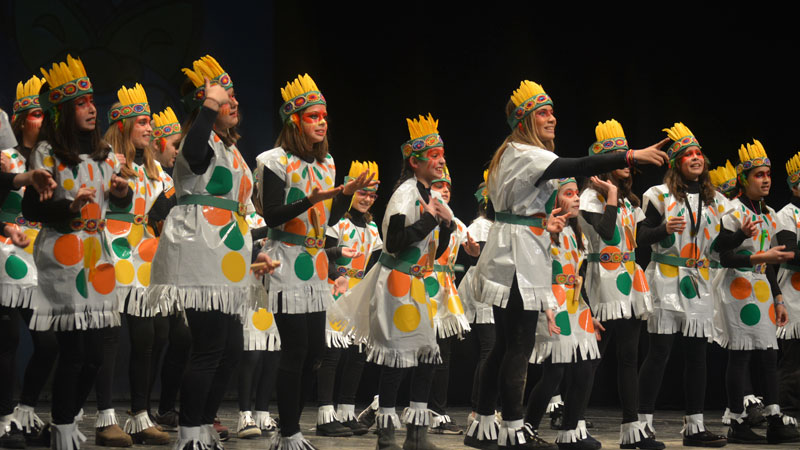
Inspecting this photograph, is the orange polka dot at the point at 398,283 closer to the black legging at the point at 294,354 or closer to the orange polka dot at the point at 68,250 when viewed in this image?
the black legging at the point at 294,354

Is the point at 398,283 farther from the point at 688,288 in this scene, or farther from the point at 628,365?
the point at 688,288

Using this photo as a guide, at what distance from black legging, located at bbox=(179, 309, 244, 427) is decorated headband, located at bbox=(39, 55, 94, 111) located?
110 cm

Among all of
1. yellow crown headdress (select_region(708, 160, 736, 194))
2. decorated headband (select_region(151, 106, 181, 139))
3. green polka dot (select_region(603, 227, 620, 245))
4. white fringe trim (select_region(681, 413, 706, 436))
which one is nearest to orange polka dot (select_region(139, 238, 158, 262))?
decorated headband (select_region(151, 106, 181, 139))

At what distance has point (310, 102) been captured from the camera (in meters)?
4.12

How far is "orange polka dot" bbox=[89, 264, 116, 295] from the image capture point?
3771mm

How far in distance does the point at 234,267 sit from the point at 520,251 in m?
1.32

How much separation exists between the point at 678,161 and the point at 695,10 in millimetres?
2990

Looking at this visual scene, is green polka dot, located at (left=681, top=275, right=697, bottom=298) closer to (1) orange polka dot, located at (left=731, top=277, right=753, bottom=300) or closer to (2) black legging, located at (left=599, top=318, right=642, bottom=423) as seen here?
(2) black legging, located at (left=599, top=318, right=642, bottom=423)

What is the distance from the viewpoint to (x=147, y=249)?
5125 mm

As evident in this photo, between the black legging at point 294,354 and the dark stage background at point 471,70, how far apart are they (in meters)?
4.04

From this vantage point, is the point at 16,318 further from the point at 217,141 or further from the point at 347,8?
the point at 347,8

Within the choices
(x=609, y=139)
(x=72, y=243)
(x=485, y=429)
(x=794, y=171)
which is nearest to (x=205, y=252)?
(x=72, y=243)

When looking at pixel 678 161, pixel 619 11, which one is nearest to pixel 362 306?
pixel 678 161

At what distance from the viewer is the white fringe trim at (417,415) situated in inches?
169
